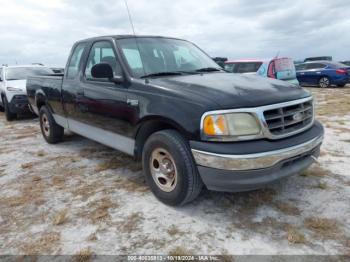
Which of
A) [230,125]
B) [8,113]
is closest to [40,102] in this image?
[8,113]

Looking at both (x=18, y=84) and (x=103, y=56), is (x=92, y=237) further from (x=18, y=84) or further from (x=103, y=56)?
(x=18, y=84)

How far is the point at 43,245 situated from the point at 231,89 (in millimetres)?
2234

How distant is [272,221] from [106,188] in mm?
1985

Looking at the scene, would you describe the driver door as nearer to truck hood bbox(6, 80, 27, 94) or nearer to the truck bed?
the truck bed

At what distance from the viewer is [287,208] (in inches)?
118

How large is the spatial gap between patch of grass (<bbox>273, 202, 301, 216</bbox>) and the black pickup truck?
0.43m

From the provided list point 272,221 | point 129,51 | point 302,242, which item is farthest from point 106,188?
point 302,242

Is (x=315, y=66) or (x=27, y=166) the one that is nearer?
(x=27, y=166)

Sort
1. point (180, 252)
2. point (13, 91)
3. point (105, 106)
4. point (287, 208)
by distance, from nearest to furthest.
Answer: point (180, 252)
point (287, 208)
point (105, 106)
point (13, 91)

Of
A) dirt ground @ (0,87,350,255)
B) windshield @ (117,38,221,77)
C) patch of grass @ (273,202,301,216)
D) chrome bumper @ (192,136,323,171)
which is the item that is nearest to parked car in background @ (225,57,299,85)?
dirt ground @ (0,87,350,255)

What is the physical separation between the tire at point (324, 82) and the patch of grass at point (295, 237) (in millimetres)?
15086

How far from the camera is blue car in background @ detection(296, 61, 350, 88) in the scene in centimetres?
1519

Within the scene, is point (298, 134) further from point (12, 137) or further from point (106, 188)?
point (12, 137)

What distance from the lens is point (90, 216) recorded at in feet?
9.89
